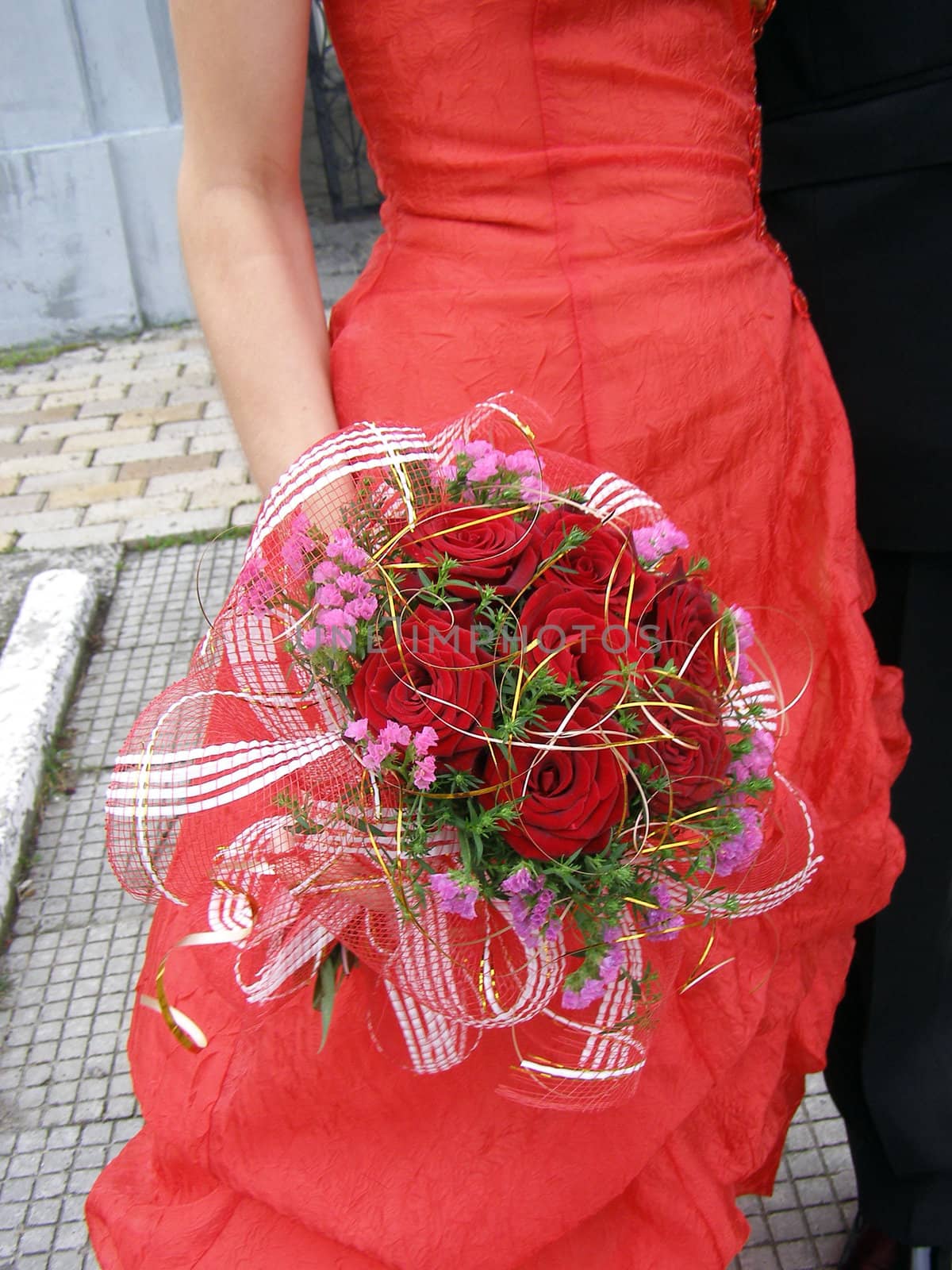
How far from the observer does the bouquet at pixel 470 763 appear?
800mm

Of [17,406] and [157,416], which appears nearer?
[157,416]

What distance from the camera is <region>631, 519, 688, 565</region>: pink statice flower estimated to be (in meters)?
0.95

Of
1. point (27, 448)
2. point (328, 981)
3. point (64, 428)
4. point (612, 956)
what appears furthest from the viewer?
point (64, 428)

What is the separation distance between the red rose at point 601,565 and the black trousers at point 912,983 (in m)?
0.58

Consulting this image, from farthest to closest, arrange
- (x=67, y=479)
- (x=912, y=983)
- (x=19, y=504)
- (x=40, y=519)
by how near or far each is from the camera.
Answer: (x=67, y=479) → (x=19, y=504) → (x=40, y=519) → (x=912, y=983)

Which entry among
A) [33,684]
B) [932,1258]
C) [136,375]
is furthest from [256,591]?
[136,375]

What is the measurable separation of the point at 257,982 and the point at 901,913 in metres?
0.86

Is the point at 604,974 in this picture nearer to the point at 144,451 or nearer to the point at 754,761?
the point at 754,761

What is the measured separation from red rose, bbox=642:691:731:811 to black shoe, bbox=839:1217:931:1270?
45.2 inches

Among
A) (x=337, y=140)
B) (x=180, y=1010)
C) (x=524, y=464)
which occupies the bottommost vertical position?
(x=180, y=1010)

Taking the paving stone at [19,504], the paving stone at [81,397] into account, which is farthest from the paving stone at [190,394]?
the paving stone at [19,504]

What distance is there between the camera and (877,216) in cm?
120

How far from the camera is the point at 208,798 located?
2.93ft

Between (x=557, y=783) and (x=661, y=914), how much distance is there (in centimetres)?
17
